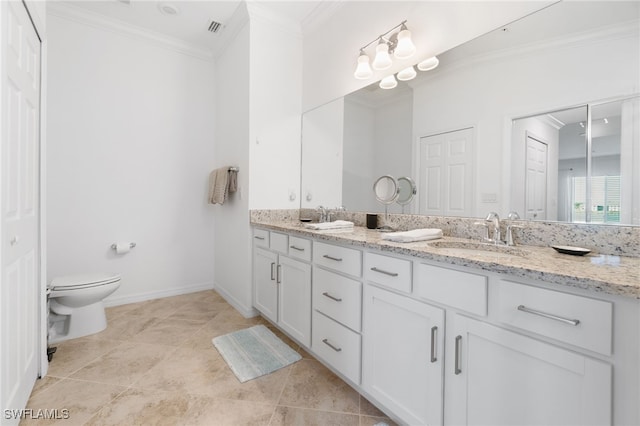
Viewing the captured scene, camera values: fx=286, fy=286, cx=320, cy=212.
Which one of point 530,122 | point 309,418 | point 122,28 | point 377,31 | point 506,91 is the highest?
point 122,28

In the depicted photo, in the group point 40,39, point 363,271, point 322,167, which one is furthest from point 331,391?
point 40,39

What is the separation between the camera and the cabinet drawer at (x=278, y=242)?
2.04 meters

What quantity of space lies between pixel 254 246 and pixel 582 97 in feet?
7.37

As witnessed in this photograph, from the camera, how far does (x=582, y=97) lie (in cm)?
120

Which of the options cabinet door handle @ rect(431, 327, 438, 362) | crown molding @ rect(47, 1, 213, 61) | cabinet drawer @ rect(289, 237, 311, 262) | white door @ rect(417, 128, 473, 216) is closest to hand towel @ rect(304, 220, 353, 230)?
cabinet drawer @ rect(289, 237, 311, 262)

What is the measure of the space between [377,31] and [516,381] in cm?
218

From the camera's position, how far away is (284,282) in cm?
205

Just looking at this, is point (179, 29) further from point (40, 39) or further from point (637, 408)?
point (637, 408)

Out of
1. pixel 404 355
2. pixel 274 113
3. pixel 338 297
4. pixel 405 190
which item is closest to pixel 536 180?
pixel 405 190

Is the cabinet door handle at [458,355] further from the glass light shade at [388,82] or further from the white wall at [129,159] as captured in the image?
the white wall at [129,159]

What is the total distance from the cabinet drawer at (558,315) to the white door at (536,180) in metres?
0.67

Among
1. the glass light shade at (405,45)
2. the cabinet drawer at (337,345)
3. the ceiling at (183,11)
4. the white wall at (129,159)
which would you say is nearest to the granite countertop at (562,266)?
the cabinet drawer at (337,345)

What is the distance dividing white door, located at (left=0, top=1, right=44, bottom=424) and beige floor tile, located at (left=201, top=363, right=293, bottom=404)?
0.84m

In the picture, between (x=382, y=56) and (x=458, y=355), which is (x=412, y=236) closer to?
(x=458, y=355)
